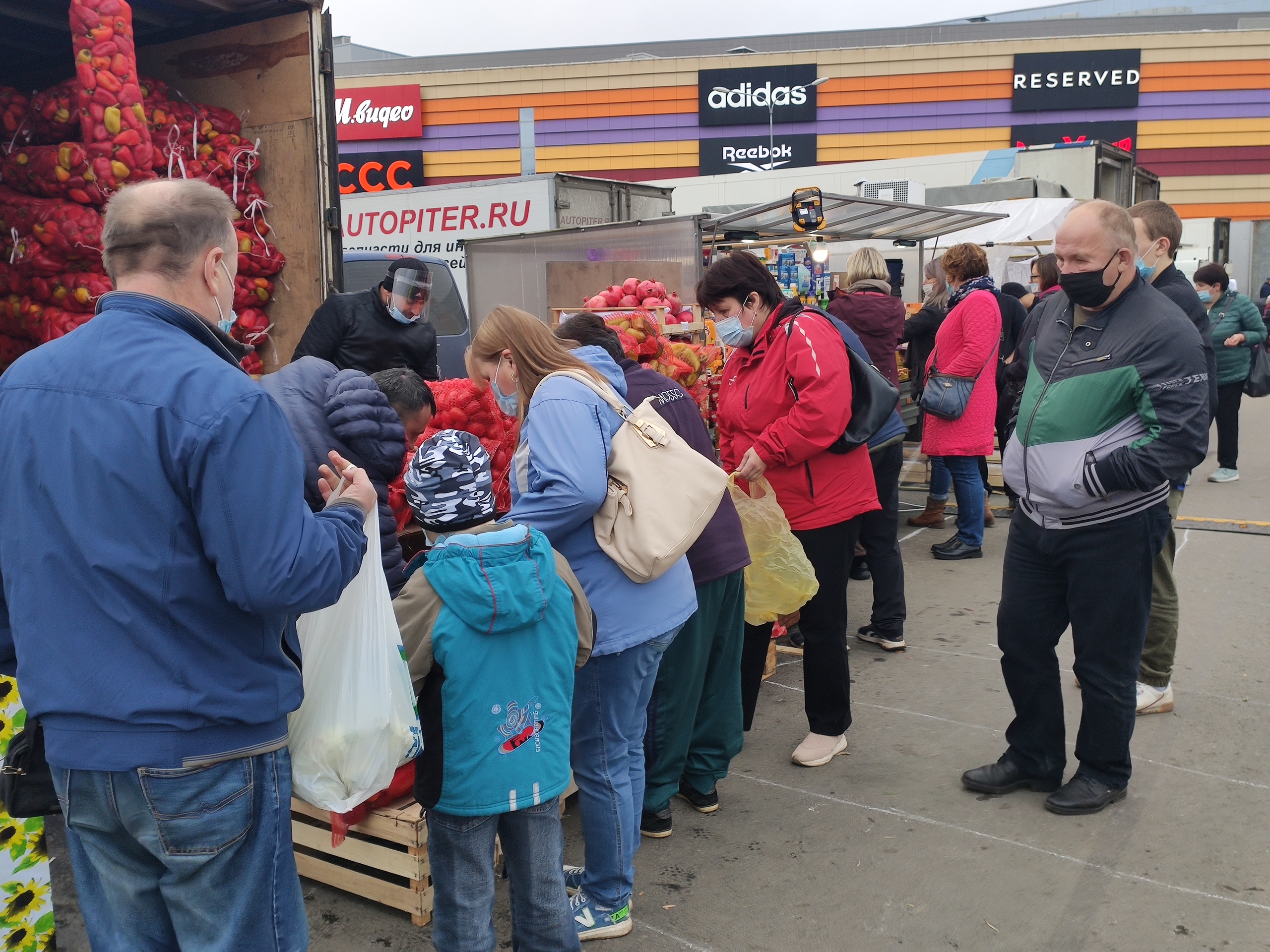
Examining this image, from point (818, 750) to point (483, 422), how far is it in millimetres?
1826

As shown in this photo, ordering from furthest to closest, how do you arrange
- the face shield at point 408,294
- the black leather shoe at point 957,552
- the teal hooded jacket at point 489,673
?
the black leather shoe at point 957,552
the face shield at point 408,294
the teal hooded jacket at point 489,673

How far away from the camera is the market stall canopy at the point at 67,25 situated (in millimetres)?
3943

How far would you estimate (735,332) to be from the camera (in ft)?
12.7

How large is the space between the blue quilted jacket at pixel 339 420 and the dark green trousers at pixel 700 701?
101cm

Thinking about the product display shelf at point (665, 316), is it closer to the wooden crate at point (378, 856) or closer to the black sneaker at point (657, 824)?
the black sneaker at point (657, 824)

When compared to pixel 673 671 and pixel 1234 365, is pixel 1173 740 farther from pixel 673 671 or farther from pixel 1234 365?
pixel 1234 365

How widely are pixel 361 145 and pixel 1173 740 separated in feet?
95.6

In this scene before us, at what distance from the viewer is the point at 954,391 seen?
21.9 ft

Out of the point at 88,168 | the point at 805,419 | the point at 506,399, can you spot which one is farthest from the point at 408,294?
the point at 805,419

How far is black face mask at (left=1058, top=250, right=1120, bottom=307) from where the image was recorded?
317 centimetres

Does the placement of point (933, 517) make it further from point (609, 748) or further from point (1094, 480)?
point (609, 748)

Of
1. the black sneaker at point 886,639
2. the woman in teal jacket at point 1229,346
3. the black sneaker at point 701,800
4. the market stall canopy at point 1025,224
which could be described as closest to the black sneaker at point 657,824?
the black sneaker at point 701,800

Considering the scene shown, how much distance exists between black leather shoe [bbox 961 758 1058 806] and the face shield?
3.21 metres

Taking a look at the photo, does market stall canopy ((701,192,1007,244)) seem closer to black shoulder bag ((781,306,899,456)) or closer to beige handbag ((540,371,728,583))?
black shoulder bag ((781,306,899,456))
